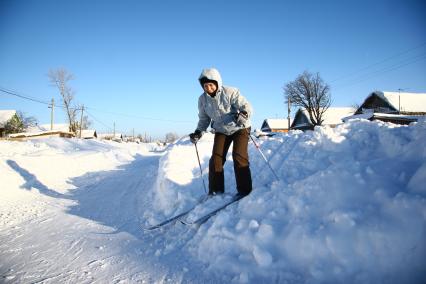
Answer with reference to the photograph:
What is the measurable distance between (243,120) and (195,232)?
1.74 meters

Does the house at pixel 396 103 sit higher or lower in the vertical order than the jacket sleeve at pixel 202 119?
higher

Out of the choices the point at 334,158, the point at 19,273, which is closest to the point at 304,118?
the point at 334,158

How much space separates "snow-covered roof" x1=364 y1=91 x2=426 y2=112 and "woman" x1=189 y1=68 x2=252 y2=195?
113ft

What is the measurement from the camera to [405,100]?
3256 centimetres

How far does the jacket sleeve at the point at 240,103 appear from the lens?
407 centimetres

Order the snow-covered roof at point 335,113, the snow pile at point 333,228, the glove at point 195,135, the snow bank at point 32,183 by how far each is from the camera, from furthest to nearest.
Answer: the snow-covered roof at point 335,113, the snow bank at point 32,183, the glove at point 195,135, the snow pile at point 333,228

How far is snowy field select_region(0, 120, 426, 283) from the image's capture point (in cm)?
216

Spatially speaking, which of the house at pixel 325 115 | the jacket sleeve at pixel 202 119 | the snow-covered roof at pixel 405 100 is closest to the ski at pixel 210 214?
the jacket sleeve at pixel 202 119

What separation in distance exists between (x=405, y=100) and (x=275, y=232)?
1509 inches

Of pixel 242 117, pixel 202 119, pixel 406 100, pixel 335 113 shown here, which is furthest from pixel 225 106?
pixel 335 113

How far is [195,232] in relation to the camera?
11.1ft

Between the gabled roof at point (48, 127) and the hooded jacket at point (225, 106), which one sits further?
the gabled roof at point (48, 127)

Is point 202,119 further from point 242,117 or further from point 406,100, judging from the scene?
point 406,100

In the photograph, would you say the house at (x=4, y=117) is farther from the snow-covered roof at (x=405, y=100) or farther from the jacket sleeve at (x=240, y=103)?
the snow-covered roof at (x=405, y=100)
